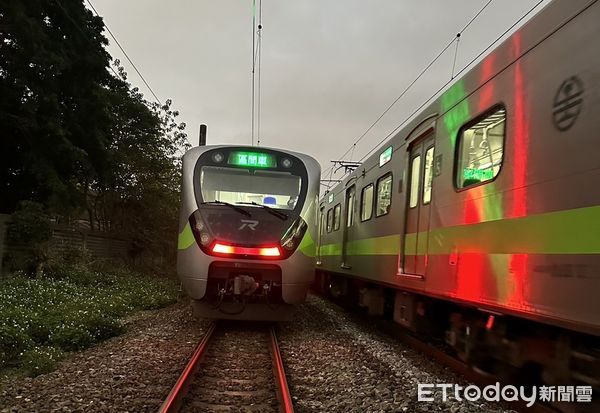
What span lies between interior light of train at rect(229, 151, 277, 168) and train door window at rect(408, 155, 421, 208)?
243 cm

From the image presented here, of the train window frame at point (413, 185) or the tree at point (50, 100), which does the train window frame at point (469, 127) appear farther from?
the tree at point (50, 100)

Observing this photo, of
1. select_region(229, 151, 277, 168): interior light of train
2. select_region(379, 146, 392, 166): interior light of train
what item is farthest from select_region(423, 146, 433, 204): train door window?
select_region(229, 151, 277, 168): interior light of train

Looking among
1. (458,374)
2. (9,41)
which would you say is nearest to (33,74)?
(9,41)

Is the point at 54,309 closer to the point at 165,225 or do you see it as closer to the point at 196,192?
the point at 196,192

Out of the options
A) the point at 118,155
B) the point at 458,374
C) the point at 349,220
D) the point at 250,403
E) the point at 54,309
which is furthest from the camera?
the point at 118,155

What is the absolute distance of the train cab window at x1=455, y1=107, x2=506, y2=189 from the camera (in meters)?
4.93

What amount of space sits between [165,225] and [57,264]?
9.26m

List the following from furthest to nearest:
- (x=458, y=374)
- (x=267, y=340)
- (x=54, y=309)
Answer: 1. (x=54, y=309)
2. (x=267, y=340)
3. (x=458, y=374)

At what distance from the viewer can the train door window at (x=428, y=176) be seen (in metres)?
6.79

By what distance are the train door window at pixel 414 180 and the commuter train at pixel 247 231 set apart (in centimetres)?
190

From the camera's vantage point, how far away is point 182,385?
17.0 feet

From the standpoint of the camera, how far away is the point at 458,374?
6.38 metres

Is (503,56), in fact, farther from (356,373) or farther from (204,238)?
(204,238)

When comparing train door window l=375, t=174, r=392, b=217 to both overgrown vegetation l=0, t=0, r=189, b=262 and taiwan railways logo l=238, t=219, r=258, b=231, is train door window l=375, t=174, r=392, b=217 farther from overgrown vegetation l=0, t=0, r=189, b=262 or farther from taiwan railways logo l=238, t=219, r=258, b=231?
overgrown vegetation l=0, t=0, r=189, b=262
